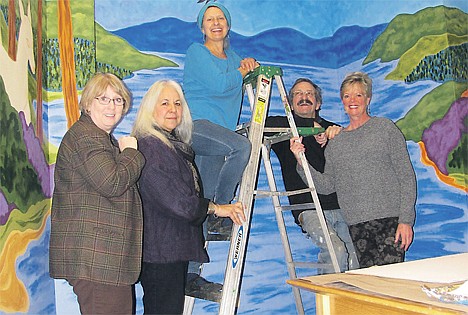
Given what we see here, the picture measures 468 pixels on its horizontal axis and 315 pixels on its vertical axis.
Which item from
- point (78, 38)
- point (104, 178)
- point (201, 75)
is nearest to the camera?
point (104, 178)

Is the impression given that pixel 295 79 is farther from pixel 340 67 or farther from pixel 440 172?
pixel 440 172

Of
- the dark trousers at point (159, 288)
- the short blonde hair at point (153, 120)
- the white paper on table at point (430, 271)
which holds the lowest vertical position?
the dark trousers at point (159, 288)

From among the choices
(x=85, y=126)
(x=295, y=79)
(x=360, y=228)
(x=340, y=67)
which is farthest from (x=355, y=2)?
(x=85, y=126)

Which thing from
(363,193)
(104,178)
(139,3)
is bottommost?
(363,193)

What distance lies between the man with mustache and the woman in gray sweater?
140mm

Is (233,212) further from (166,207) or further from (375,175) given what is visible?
(375,175)

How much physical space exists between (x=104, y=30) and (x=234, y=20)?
893 millimetres

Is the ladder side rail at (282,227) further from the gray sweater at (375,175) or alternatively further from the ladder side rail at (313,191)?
the gray sweater at (375,175)

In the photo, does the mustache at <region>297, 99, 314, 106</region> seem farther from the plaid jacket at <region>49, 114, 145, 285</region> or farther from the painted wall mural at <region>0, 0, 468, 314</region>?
the plaid jacket at <region>49, 114, 145, 285</region>

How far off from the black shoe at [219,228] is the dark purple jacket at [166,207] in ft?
1.25

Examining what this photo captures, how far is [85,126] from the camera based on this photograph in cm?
192

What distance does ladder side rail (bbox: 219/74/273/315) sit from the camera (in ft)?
7.65

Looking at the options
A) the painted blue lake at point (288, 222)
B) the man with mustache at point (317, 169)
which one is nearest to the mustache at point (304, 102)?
the man with mustache at point (317, 169)

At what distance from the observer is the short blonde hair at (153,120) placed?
7.16ft
